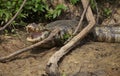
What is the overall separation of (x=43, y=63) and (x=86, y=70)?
0.77 m

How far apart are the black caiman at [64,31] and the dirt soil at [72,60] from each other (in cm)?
28

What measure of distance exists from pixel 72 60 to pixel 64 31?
2.87 ft

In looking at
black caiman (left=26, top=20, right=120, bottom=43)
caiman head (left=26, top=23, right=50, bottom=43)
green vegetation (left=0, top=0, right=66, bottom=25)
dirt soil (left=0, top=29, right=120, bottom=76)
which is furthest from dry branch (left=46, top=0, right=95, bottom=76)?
green vegetation (left=0, top=0, right=66, bottom=25)

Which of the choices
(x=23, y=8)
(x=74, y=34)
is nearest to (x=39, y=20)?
(x=23, y=8)

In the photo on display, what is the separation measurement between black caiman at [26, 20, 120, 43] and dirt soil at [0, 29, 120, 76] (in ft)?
0.91

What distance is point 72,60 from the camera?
517 centimetres

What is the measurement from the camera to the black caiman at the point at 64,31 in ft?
18.5

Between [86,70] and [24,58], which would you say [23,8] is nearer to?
[24,58]

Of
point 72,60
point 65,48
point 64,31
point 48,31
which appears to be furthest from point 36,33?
point 72,60

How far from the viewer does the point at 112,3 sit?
7.45 m

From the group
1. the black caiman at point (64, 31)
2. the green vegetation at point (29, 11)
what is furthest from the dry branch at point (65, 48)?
the green vegetation at point (29, 11)

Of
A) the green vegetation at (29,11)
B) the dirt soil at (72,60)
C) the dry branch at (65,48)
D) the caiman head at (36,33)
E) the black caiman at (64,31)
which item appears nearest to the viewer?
the dry branch at (65,48)

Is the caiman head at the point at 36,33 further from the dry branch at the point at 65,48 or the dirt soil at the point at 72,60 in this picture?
the dry branch at the point at 65,48

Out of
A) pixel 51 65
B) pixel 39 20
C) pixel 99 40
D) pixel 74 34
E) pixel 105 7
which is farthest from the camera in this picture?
pixel 105 7
